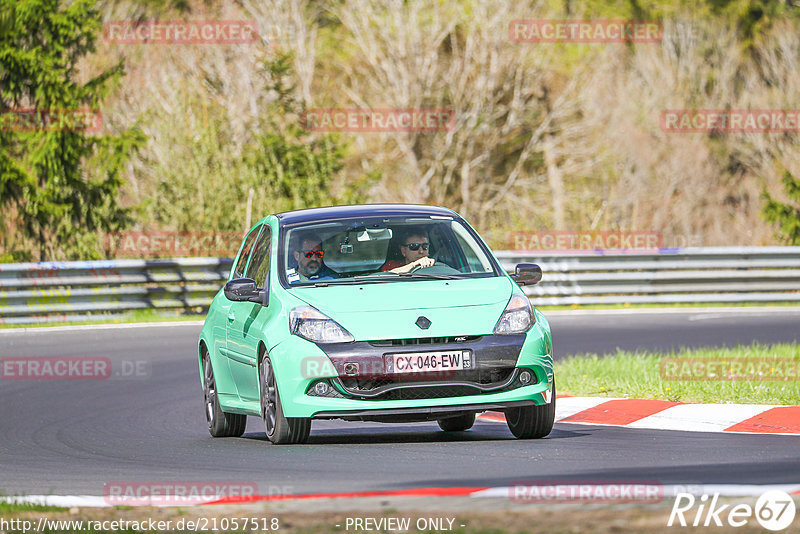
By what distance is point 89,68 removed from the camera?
118 ft

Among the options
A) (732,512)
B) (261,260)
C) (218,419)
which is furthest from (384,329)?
(732,512)

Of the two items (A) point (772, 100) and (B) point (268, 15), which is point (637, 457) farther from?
(A) point (772, 100)

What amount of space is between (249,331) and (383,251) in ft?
3.51

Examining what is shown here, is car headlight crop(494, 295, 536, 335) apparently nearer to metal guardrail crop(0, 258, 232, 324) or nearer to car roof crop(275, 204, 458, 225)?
car roof crop(275, 204, 458, 225)

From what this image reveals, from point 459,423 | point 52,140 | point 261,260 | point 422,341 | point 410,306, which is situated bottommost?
point 459,423

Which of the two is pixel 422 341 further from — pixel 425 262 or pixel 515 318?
Result: pixel 425 262

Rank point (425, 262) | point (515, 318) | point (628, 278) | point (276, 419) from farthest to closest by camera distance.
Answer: point (628, 278), point (425, 262), point (276, 419), point (515, 318)

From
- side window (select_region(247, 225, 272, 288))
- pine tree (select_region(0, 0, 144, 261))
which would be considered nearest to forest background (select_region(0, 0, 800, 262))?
pine tree (select_region(0, 0, 144, 261))

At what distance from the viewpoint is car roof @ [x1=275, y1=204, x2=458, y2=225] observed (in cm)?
1015

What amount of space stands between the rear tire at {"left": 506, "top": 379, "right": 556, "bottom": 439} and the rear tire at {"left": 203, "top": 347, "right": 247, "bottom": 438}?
220 centimetres

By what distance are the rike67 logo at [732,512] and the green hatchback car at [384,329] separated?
116 inches

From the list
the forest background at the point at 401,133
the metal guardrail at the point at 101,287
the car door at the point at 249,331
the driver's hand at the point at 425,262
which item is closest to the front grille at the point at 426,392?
the car door at the point at 249,331

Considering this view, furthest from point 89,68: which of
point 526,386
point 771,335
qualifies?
point 526,386

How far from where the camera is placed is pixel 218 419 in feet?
35.2
